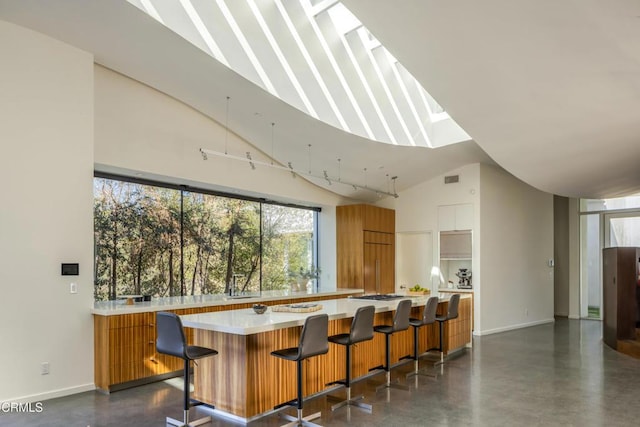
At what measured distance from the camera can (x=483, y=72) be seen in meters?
4.21

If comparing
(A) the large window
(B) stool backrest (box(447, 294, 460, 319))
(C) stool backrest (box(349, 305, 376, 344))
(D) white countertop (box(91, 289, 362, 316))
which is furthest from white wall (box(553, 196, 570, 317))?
(C) stool backrest (box(349, 305, 376, 344))

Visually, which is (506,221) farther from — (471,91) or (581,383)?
(471,91)

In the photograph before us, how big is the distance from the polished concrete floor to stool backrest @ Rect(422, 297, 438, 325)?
2.19 feet

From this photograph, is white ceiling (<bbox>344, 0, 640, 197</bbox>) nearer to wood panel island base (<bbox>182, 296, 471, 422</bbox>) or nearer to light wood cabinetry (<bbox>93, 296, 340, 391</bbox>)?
wood panel island base (<bbox>182, 296, 471, 422</bbox>)

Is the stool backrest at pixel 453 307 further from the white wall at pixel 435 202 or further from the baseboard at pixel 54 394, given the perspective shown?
the baseboard at pixel 54 394

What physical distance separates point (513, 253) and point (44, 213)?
29.0ft

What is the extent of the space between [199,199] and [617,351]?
7.12 metres

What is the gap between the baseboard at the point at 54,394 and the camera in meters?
4.53

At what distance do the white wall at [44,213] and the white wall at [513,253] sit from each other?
23.2 ft

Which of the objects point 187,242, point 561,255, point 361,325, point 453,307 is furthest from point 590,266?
point 187,242

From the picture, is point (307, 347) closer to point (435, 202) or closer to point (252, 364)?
point (252, 364)

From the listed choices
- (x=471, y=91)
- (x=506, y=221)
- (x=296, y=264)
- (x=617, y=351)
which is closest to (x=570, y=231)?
(x=506, y=221)

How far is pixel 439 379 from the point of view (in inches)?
219

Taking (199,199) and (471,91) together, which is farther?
(199,199)
